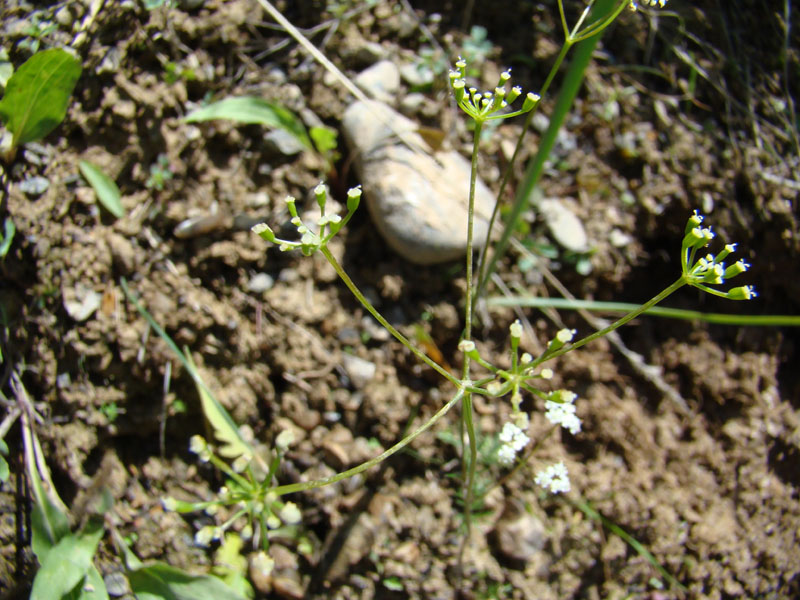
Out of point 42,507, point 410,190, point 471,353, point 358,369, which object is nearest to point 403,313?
point 358,369

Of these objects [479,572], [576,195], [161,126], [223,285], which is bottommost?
[479,572]

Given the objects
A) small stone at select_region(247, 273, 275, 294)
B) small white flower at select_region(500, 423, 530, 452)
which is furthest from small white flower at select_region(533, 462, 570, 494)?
small stone at select_region(247, 273, 275, 294)

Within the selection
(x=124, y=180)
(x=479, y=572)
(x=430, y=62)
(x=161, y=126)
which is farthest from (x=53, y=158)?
(x=479, y=572)

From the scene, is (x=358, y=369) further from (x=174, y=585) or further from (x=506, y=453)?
(x=174, y=585)

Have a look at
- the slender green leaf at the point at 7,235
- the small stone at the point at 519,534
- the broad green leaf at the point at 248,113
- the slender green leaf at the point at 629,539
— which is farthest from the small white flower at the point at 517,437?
the slender green leaf at the point at 7,235

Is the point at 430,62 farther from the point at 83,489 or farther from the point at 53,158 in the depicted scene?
the point at 83,489

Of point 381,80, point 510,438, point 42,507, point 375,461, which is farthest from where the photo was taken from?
point 381,80

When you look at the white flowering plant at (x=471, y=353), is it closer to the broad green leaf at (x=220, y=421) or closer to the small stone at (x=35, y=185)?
the broad green leaf at (x=220, y=421)
